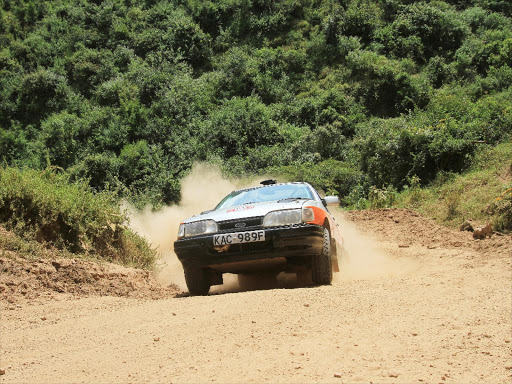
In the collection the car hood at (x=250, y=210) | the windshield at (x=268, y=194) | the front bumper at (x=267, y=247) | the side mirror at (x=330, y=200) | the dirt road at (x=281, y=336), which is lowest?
the dirt road at (x=281, y=336)

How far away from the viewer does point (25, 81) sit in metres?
41.2

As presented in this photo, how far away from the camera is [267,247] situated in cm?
719

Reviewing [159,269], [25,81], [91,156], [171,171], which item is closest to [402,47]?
[171,171]

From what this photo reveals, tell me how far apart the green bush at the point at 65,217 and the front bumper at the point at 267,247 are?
259cm

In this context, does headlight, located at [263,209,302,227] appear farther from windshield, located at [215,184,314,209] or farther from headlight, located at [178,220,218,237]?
windshield, located at [215,184,314,209]

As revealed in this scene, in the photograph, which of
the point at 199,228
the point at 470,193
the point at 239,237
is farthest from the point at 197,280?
the point at 470,193

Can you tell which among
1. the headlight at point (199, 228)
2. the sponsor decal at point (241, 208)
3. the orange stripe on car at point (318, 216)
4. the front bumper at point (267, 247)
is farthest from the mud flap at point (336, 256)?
the headlight at point (199, 228)

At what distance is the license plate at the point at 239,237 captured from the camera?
716cm

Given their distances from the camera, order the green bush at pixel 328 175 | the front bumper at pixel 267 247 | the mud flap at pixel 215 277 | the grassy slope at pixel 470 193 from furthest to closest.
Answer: the green bush at pixel 328 175
the grassy slope at pixel 470 193
the mud flap at pixel 215 277
the front bumper at pixel 267 247

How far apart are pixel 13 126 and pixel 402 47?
80.7 ft

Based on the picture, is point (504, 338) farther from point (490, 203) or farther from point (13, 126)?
point (13, 126)

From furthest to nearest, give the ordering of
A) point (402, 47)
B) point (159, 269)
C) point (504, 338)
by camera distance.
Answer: point (402, 47) < point (159, 269) < point (504, 338)

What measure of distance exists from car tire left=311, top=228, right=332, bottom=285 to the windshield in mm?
1080

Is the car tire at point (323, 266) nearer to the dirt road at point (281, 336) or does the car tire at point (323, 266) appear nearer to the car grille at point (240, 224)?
the dirt road at point (281, 336)
